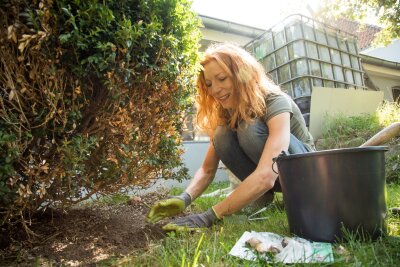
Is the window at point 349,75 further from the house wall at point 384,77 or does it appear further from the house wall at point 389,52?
the house wall at point 389,52

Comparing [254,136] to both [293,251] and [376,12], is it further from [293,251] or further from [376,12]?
[376,12]

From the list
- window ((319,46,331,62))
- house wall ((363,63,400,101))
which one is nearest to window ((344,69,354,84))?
window ((319,46,331,62))

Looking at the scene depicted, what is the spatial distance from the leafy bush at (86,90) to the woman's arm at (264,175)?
1.80ft

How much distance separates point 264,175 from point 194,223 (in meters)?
0.53

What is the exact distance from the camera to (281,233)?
1733 mm

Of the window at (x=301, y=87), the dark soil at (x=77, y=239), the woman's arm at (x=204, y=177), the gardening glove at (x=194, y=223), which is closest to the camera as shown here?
the dark soil at (x=77, y=239)

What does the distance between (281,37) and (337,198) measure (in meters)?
6.12

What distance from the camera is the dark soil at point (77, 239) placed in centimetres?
159

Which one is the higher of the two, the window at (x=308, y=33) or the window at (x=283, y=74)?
the window at (x=308, y=33)

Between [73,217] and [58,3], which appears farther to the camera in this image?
[73,217]

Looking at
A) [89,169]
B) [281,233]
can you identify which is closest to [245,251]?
[281,233]

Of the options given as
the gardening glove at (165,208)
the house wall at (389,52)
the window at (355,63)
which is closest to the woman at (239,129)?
the gardening glove at (165,208)

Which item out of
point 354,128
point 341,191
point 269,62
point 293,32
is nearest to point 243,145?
point 341,191

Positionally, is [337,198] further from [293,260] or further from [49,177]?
[49,177]
